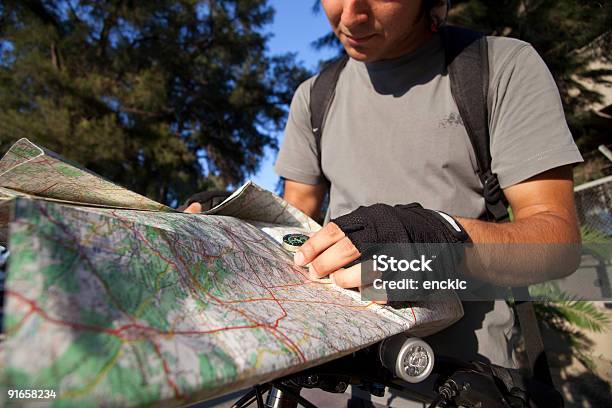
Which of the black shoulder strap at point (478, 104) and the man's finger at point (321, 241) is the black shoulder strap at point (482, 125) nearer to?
the black shoulder strap at point (478, 104)

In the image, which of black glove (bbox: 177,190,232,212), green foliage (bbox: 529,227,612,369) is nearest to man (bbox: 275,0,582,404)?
black glove (bbox: 177,190,232,212)

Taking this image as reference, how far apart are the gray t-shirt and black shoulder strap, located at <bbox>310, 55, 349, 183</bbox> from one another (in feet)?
0.09

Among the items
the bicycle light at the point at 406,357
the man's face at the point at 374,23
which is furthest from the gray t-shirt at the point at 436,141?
the bicycle light at the point at 406,357

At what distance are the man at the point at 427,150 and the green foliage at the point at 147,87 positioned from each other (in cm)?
765

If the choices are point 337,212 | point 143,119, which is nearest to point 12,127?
point 143,119

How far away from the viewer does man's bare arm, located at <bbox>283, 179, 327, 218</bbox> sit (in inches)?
60.2

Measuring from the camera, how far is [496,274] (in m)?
0.86

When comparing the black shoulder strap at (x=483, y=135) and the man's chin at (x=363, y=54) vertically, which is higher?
the man's chin at (x=363, y=54)

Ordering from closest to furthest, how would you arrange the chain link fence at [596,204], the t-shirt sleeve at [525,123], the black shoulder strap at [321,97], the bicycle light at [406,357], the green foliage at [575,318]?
the bicycle light at [406,357] < the t-shirt sleeve at [525,123] < the black shoulder strap at [321,97] < the green foliage at [575,318] < the chain link fence at [596,204]

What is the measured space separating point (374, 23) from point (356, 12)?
2.5 inches

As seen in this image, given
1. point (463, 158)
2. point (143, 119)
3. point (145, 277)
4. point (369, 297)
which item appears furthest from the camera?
point (143, 119)

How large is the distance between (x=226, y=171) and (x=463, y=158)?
10.7 m

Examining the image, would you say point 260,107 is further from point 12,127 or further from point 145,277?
point 145,277

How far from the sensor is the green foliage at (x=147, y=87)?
7.86 meters
